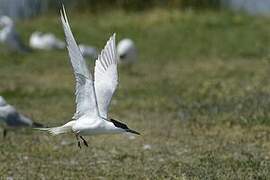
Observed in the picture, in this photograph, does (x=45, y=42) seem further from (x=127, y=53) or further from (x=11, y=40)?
(x=127, y=53)

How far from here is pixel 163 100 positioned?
11.1m

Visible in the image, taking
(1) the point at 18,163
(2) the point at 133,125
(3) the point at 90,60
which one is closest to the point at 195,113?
(2) the point at 133,125

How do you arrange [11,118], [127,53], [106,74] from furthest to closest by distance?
[127,53], [11,118], [106,74]

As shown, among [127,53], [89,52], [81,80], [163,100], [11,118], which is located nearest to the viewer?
[81,80]

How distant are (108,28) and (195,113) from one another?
376 inches

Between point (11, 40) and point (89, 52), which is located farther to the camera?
point (11, 40)

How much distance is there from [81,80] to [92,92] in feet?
0.43

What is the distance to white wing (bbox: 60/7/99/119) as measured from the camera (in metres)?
5.78

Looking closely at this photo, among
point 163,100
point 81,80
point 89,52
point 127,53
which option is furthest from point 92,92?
point 89,52

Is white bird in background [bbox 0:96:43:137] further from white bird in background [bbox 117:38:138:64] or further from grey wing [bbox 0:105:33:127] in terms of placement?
white bird in background [bbox 117:38:138:64]

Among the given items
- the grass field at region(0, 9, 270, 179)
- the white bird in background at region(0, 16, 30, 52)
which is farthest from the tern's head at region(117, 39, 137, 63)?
the white bird in background at region(0, 16, 30, 52)

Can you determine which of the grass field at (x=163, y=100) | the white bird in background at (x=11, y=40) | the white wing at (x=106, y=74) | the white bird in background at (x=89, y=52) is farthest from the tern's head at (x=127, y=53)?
the white wing at (x=106, y=74)

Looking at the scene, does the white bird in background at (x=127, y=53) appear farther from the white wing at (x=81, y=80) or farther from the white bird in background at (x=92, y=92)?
the white wing at (x=81, y=80)

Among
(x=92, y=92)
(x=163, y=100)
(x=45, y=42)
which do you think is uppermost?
(x=92, y=92)
